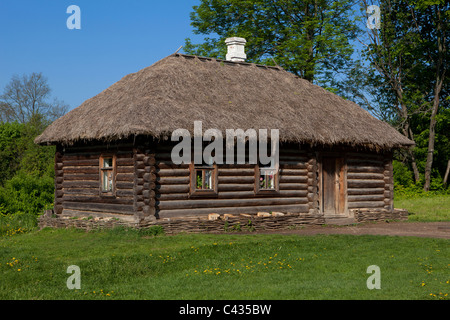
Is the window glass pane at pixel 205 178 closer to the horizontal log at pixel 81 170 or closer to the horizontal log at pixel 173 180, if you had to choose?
the horizontal log at pixel 173 180

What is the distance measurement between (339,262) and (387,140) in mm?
10437

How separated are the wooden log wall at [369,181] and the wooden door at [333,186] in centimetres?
26

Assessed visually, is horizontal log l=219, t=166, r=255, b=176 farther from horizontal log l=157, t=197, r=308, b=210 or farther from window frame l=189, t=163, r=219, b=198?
horizontal log l=157, t=197, r=308, b=210

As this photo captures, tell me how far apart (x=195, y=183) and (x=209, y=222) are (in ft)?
4.27

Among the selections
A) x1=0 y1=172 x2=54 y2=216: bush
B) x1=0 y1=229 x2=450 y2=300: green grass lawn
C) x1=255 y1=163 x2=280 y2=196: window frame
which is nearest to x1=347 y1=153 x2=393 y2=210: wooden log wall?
x1=255 y1=163 x2=280 y2=196: window frame

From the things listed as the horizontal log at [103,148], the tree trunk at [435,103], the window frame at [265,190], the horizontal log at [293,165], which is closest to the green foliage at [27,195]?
the horizontal log at [103,148]

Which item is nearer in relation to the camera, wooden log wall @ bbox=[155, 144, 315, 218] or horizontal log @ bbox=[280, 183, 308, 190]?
wooden log wall @ bbox=[155, 144, 315, 218]

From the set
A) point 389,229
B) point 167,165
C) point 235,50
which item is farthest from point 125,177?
point 235,50

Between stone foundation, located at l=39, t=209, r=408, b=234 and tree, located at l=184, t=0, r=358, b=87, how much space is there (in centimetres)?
1490

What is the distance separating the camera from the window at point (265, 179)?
18.2 meters

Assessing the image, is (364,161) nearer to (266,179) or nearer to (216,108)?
(266,179)

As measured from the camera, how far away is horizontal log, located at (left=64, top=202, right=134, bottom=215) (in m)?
16.6

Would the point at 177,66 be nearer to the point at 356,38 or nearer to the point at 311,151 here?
the point at 311,151

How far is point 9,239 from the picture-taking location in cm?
1602
